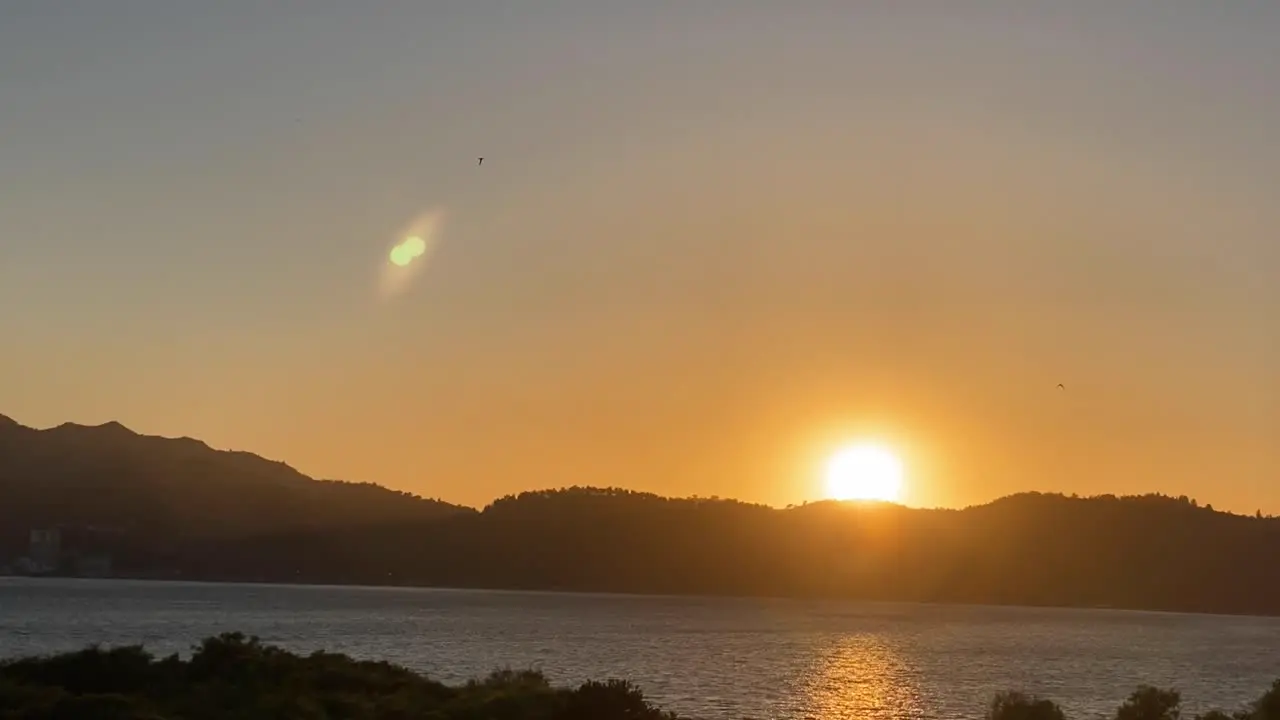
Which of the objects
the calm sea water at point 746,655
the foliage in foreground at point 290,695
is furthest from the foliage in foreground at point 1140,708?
the calm sea water at point 746,655

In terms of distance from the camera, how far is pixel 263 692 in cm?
5359

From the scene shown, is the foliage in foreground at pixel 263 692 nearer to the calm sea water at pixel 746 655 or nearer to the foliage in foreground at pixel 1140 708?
the foliage in foreground at pixel 1140 708

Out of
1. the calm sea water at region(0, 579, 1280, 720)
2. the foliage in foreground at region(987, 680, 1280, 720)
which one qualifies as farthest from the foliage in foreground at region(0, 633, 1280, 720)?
the calm sea water at region(0, 579, 1280, 720)

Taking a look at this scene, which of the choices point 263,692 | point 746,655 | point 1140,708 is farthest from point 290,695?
point 746,655

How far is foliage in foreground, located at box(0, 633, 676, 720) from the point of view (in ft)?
155

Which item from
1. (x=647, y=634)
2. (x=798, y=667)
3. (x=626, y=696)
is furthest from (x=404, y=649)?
(x=626, y=696)

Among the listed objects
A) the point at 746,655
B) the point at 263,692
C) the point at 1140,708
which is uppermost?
the point at 746,655

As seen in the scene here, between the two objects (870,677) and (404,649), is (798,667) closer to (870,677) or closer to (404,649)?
(870,677)

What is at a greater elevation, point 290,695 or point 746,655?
point 746,655

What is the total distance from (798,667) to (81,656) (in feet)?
242

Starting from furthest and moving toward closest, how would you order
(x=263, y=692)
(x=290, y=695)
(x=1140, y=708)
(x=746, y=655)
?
(x=746, y=655) → (x=1140, y=708) → (x=263, y=692) → (x=290, y=695)

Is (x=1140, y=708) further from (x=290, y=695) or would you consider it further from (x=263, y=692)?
(x=263, y=692)

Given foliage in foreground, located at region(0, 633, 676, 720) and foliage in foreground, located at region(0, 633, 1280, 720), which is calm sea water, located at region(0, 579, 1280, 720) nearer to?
foliage in foreground, located at region(0, 633, 676, 720)

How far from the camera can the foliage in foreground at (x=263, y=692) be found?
155ft
